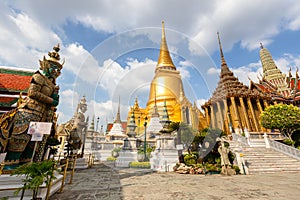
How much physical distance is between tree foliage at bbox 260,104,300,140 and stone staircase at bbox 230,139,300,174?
3186 mm

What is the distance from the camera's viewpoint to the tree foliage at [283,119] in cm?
1303

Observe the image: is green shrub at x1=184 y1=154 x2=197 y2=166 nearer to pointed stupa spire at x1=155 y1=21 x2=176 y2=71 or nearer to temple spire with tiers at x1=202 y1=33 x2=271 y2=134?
temple spire with tiers at x1=202 y1=33 x2=271 y2=134

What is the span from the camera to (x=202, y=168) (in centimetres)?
811

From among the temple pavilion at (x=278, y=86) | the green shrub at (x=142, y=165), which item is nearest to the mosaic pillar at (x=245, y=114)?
the temple pavilion at (x=278, y=86)

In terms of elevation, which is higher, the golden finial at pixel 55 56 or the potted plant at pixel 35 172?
the golden finial at pixel 55 56

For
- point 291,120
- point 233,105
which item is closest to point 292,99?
point 233,105

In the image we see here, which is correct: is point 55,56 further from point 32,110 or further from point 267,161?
point 267,161

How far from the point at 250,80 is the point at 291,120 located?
1337 cm

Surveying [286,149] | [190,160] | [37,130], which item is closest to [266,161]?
[286,149]

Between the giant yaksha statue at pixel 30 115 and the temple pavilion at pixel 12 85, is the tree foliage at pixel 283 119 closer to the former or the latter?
the giant yaksha statue at pixel 30 115

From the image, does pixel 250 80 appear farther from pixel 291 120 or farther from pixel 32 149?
pixel 32 149

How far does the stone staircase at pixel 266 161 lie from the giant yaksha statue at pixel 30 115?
972 centimetres

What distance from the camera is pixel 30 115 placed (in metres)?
3.88

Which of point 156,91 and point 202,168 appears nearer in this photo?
point 202,168
